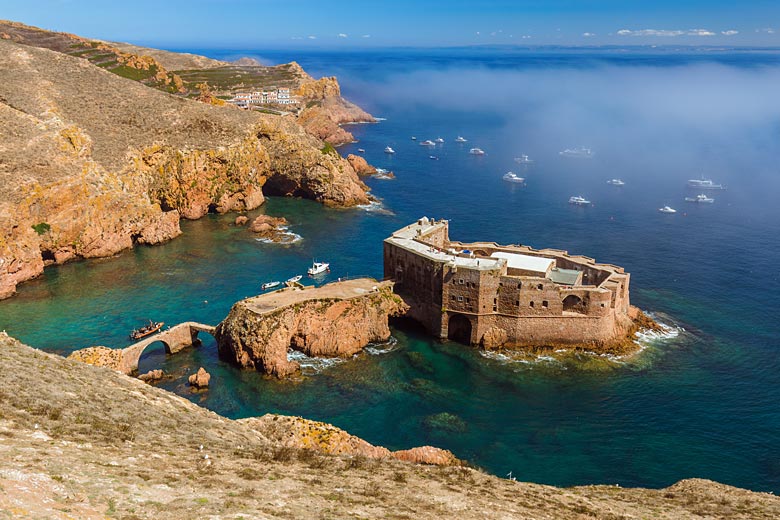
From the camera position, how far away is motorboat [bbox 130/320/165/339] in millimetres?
69500

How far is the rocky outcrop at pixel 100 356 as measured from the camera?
58.4 m

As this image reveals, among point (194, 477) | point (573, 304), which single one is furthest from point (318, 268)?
point (194, 477)

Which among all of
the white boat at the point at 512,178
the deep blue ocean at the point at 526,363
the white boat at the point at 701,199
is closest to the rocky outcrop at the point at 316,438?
the deep blue ocean at the point at 526,363

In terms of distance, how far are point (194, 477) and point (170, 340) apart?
156 ft

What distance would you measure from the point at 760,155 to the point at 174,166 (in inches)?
6487

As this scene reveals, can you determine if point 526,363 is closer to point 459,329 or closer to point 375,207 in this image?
point 459,329

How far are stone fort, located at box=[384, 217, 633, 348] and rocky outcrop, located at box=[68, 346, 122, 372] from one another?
32.7 m

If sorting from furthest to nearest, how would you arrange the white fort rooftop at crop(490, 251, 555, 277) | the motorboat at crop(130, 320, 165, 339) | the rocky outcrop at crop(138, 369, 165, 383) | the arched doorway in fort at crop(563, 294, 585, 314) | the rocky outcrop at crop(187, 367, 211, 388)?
the white fort rooftop at crop(490, 251, 555, 277) → the motorboat at crop(130, 320, 165, 339) → the arched doorway in fort at crop(563, 294, 585, 314) → the rocky outcrop at crop(138, 369, 165, 383) → the rocky outcrop at crop(187, 367, 211, 388)

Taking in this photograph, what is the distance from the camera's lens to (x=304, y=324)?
67875 mm

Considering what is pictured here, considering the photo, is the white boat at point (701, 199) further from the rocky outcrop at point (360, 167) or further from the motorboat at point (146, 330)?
the motorboat at point (146, 330)

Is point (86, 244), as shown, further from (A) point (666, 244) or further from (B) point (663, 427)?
(A) point (666, 244)

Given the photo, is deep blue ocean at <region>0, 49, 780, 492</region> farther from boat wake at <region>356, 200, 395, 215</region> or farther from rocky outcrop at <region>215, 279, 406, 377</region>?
rocky outcrop at <region>215, 279, 406, 377</region>

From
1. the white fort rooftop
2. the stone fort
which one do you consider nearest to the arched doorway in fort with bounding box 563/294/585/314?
the stone fort

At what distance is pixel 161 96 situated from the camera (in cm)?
13162
